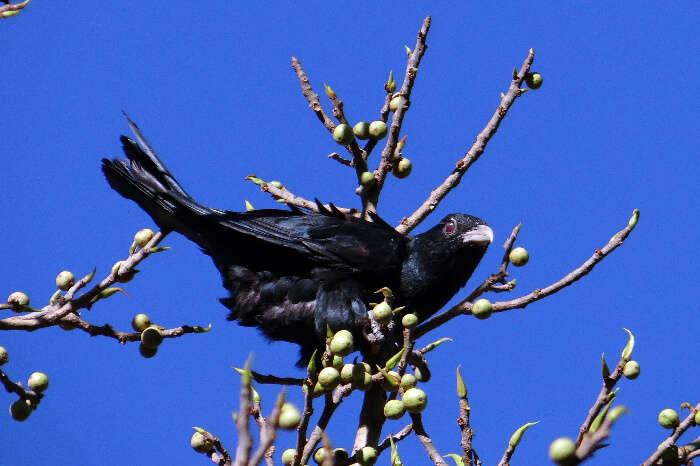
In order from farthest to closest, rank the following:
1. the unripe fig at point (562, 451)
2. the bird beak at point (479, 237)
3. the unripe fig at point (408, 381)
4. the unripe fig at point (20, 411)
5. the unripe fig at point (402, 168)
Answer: the bird beak at point (479, 237), the unripe fig at point (402, 168), the unripe fig at point (408, 381), the unripe fig at point (20, 411), the unripe fig at point (562, 451)

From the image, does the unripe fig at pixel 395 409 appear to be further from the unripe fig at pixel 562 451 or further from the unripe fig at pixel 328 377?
the unripe fig at pixel 562 451

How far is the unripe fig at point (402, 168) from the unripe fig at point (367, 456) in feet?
5.78

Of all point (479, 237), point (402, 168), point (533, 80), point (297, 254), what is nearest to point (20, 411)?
point (402, 168)

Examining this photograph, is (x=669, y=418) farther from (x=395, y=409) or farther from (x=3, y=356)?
(x=3, y=356)

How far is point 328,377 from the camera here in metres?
2.94

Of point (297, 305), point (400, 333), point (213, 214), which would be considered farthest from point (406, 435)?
point (213, 214)

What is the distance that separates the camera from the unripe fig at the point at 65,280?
3422 mm

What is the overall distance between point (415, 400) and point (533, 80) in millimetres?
1872

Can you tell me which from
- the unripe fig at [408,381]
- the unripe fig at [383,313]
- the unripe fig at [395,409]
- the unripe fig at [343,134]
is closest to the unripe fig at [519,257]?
the unripe fig at [383,313]

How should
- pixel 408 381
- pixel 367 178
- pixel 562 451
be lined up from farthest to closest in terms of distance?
1. pixel 367 178
2. pixel 408 381
3. pixel 562 451

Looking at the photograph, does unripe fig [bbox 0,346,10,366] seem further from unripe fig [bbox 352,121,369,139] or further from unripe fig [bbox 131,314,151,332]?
unripe fig [bbox 352,121,369,139]

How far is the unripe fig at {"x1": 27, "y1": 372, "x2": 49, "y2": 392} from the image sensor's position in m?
3.20

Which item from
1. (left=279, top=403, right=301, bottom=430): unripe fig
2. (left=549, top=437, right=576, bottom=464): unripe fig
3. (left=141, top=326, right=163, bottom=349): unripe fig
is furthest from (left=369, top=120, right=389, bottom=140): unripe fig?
(left=549, top=437, right=576, bottom=464): unripe fig

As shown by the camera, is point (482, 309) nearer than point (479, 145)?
Yes
